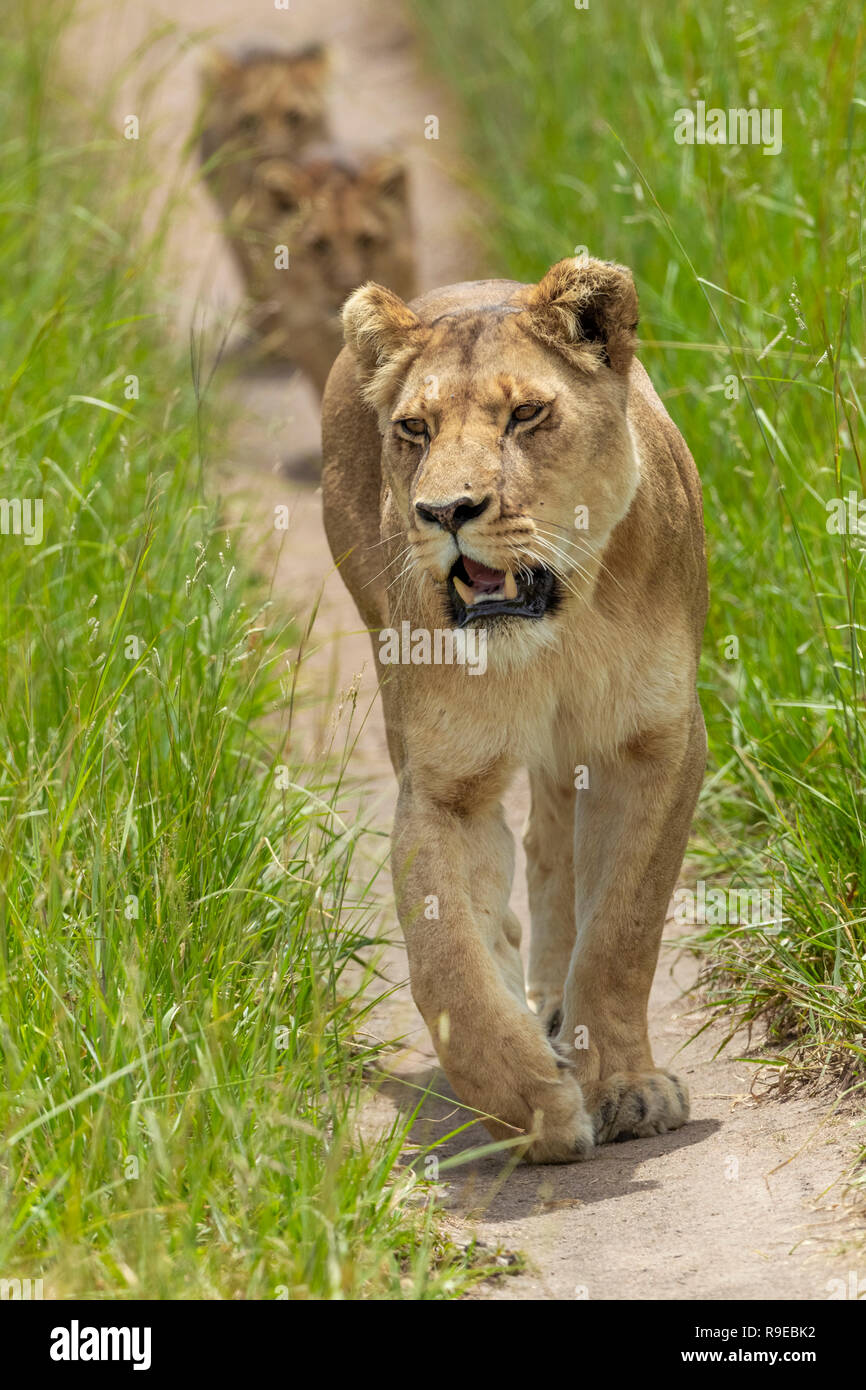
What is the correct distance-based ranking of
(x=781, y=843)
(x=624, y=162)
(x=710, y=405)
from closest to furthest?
(x=781, y=843) → (x=710, y=405) → (x=624, y=162)

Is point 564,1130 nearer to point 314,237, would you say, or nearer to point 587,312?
point 587,312

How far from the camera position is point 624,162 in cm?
809

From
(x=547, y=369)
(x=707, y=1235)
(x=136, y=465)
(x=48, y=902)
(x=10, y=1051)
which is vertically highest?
(x=136, y=465)

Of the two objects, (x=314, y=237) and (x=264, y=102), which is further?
(x=264, y=102)

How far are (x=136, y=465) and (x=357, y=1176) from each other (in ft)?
12.8

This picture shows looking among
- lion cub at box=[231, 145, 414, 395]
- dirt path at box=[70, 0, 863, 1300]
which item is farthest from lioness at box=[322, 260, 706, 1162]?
lion cub at box=[231, 145, 414, 395]

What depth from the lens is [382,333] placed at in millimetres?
4285

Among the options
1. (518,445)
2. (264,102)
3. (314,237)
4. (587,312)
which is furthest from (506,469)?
(264,102)

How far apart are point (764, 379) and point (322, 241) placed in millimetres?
5304

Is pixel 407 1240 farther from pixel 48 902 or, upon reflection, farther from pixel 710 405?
pixel 710 405

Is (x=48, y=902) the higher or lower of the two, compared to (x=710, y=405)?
lower

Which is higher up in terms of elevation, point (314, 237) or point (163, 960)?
point (314, 237)

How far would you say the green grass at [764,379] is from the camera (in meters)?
4.43

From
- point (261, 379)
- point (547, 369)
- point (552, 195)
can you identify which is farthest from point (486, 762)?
point (261, 379)
